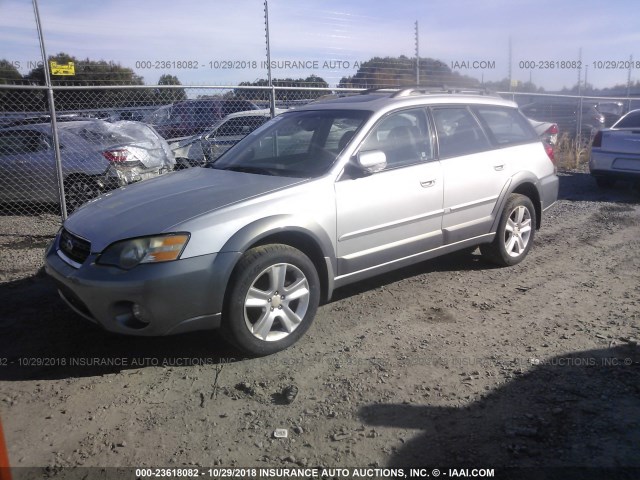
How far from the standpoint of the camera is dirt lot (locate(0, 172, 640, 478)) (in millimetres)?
2791

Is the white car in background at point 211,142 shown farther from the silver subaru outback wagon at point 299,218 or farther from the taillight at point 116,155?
the silver subaru outback wagon at point 299,218

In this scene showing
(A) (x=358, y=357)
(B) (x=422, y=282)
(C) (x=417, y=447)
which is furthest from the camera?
(B) (x=422, y=282)

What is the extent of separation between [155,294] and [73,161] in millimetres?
5463

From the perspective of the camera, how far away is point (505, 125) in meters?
5.83

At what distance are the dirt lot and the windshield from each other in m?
1.22

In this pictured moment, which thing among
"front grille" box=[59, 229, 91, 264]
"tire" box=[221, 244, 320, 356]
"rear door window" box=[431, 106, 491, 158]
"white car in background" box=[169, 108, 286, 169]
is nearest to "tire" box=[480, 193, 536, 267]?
"rear door window" box=[431, 106, 491, 158]

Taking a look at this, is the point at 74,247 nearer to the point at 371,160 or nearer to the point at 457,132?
the point at 371,160

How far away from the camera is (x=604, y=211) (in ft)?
28.3

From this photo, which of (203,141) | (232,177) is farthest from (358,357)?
(203,141)

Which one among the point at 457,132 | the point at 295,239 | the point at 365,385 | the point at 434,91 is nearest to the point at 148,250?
the point at 295,239

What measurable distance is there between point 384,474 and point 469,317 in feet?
7.03

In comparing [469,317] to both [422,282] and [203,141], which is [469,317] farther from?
[203,141]

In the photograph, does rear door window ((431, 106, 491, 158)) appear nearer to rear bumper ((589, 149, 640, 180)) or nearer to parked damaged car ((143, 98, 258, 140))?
rear bumper ((589, 149, 640, 180))

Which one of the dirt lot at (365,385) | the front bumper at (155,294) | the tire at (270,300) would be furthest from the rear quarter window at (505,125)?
the front bumper at (155,294)
